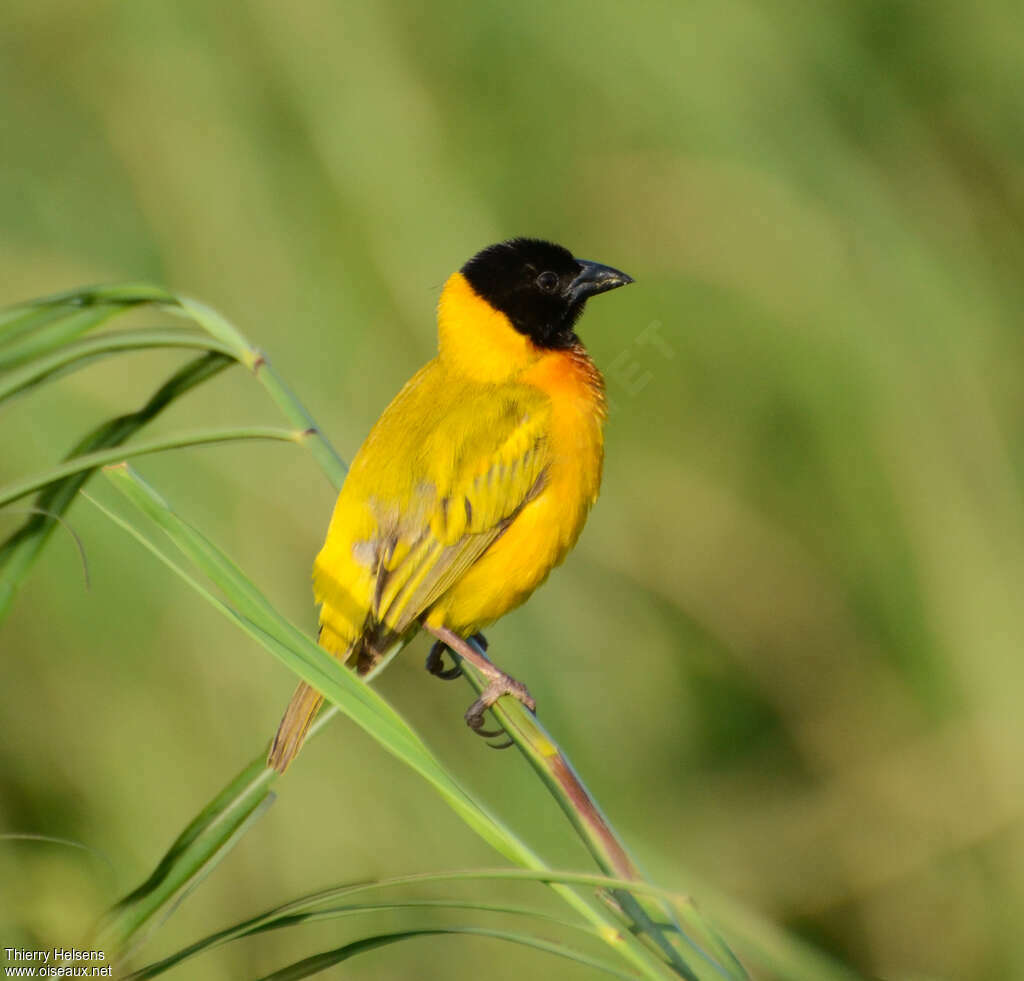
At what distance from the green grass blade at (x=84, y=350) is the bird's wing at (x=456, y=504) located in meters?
1.04

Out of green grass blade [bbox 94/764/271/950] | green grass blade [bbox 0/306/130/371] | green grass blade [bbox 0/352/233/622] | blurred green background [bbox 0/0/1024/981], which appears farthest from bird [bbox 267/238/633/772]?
green grass blade [bbox 0/306/130/371]

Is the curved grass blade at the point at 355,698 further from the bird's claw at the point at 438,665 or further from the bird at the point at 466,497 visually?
the bird's claw at the point at 438,665

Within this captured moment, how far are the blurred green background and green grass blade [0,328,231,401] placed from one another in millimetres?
1299

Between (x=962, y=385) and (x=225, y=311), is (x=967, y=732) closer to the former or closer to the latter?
(x=962, y=385)

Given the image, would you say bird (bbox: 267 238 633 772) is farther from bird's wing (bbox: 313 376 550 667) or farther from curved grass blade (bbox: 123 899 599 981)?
curved grass blade (bbox: 123 899 599 981)

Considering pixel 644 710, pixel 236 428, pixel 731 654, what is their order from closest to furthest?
pixel 236 428, pixel 644 710, pixel 731 654

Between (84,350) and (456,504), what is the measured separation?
144 centimetres

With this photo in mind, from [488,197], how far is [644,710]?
1.54 m

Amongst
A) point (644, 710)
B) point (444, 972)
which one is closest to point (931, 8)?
point (644, 710)

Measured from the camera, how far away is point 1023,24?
3.08m

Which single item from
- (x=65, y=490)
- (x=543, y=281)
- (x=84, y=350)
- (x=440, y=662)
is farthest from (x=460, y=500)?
(x=84, y=350)

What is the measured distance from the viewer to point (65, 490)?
1.52m

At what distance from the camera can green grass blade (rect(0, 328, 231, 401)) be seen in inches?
50.6

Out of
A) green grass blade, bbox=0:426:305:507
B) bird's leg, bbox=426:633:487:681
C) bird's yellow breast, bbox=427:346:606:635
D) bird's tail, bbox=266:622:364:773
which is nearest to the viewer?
green grass blade, bbox=0:426:305:507
